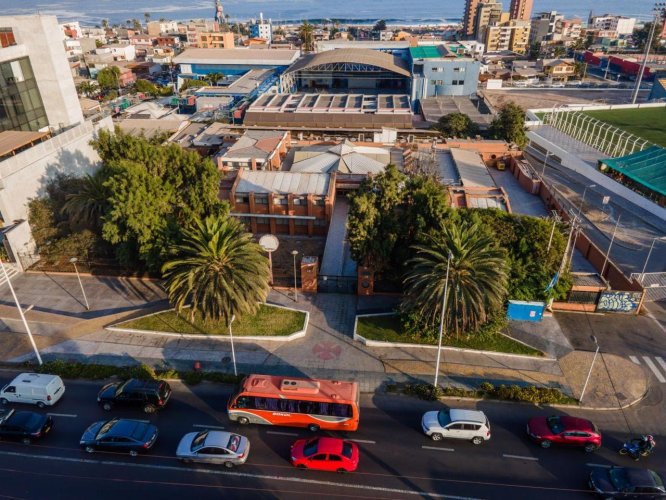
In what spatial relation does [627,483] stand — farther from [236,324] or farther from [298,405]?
[236,324]

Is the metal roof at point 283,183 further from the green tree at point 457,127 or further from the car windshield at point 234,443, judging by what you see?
the green tree at point 457,127

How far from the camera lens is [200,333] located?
3409 centimetres

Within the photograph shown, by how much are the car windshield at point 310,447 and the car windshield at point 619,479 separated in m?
14.7

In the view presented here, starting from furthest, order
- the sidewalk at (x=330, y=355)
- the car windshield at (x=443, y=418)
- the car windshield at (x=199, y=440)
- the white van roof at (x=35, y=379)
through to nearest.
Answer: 1. the sidewalk at (x=330, y=355)
2. the white van roof at (x=35, y=379)
3. the car windshield at (x=443, y=418)
4. the car windshield at (x=199, y=440)

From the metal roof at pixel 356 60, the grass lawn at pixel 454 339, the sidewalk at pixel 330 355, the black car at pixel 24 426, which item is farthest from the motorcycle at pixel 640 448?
the metal roof at pixel 356 60

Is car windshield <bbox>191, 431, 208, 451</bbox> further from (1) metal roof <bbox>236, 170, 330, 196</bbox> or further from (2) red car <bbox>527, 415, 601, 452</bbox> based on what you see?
(1) metal roof <bbox>236, 170, 330, 196</bbox>

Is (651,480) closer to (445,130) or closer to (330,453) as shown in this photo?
(330,453)

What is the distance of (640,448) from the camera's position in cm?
2433

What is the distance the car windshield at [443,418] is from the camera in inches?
1000

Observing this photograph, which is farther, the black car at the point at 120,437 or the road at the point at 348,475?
the black car at the point at 120,437

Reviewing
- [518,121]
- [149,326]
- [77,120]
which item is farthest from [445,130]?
[149,326]

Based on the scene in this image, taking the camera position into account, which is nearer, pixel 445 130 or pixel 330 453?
pixel 330 453

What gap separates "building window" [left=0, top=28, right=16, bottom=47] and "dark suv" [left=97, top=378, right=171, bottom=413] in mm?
46229

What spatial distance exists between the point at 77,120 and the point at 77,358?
3815 cm
